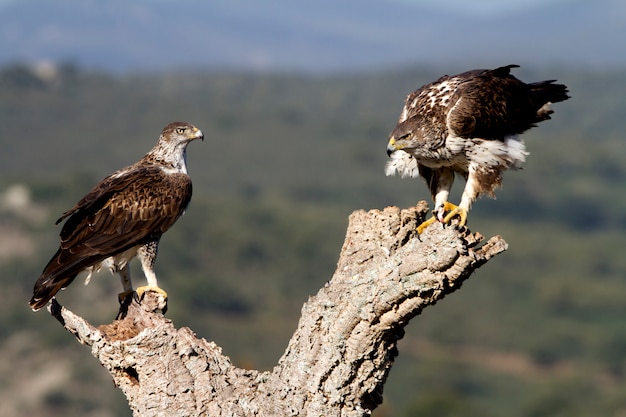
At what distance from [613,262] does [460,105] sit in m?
88.3

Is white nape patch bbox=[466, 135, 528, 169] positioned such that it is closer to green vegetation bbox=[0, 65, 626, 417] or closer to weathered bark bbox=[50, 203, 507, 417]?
weathered bark bbox=[50, 203, 507, 417]

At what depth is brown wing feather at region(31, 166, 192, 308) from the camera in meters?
10.1

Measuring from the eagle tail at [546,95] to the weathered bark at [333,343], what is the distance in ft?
12.0

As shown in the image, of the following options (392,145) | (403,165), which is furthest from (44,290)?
(403,165)

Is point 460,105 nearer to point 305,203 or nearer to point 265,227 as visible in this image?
point 265,227

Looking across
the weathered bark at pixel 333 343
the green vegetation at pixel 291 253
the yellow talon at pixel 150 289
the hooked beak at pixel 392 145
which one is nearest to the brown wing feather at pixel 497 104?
the hooked beak at pixel 392 145

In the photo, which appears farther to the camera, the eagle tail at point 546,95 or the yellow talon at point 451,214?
the eagle tail at point 546,95

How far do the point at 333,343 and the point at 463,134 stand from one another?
11.2 ft

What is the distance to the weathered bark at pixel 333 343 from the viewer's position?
7.69 meters

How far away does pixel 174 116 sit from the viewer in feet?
385

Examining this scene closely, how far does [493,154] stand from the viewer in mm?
10602

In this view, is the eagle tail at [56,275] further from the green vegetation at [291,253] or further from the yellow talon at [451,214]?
the green vegetation at [291,253]

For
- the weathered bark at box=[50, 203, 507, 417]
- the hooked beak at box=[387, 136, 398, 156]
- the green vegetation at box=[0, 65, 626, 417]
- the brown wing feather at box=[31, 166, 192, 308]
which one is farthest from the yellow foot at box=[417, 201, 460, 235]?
the green vegetation at box=[0, 65, 626, 417]

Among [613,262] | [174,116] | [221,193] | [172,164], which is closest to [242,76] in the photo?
[174,116]
